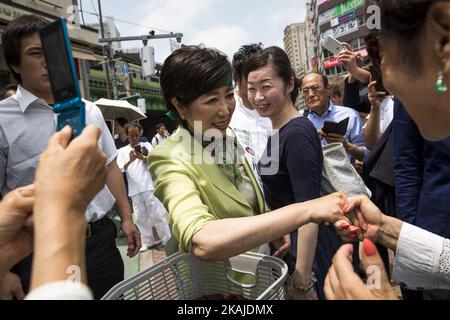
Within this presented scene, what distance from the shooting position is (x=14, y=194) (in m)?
0.95

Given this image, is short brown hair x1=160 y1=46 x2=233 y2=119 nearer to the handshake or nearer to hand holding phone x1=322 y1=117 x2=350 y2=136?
the handshake

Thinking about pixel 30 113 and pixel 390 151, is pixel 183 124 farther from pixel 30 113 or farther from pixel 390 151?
pixel 390 151

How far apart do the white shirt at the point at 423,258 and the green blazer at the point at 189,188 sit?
63cm

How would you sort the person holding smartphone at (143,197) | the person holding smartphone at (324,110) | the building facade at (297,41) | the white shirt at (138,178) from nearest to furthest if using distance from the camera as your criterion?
the person holding smartphone at (324,110), the person holding smartphone at (143,197), the white shirt at (138,178), the building facade at (297,41)

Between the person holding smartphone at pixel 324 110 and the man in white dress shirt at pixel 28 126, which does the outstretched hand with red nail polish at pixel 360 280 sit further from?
the person holding smartphone at pixel 324 110

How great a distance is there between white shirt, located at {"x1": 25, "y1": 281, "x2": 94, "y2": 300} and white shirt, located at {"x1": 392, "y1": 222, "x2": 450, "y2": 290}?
1.15m

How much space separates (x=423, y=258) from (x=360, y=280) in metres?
0.55

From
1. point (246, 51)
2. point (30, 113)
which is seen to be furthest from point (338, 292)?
point (246, 51)

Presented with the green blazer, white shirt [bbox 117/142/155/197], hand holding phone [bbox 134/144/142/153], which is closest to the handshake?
the green blazer

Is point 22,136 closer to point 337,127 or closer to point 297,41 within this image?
point 337,127

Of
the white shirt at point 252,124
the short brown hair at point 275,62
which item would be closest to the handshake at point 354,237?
the short brown hair at point 275,62

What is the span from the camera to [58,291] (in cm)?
72

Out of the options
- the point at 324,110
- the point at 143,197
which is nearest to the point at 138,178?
the point at 143,197

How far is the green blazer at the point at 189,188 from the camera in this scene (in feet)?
4.12
